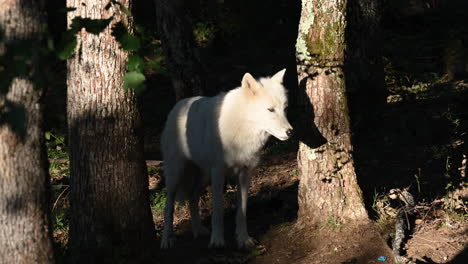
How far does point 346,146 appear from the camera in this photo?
7230 millimetres

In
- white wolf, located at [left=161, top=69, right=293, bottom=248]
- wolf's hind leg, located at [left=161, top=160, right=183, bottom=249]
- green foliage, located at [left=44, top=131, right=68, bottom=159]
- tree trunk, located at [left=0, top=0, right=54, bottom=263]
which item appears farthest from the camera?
green foliage, located at [left=44, top=131, right=68, bottom=159]

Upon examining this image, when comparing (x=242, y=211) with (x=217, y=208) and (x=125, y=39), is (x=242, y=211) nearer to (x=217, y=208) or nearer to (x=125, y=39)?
(x=217, y=208)

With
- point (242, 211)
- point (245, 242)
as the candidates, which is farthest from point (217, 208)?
point (245, 242)

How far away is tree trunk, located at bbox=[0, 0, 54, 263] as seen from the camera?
4.63m

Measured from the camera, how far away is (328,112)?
23.5ft

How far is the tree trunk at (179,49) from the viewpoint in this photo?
374 inches

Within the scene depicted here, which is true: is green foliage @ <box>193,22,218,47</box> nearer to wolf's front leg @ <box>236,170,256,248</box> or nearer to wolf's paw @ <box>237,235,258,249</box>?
wolf's front leg @ <box>236,170,256,248</box>

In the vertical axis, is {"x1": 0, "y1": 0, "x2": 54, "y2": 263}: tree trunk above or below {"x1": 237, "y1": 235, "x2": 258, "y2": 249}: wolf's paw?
above

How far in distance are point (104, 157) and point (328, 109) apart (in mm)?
2309

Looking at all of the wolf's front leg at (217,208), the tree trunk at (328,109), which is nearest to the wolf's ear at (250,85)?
the tree trunk at (328,109)

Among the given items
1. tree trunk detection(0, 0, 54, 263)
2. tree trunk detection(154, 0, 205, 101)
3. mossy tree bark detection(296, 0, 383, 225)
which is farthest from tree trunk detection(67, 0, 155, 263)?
tree trunk detection(154, 0, 205, 101)

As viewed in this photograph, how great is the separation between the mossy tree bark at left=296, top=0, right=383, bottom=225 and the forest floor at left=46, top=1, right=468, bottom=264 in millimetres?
231

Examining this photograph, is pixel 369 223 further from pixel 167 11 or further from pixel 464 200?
pixel 167 11

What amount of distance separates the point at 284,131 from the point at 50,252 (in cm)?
285
